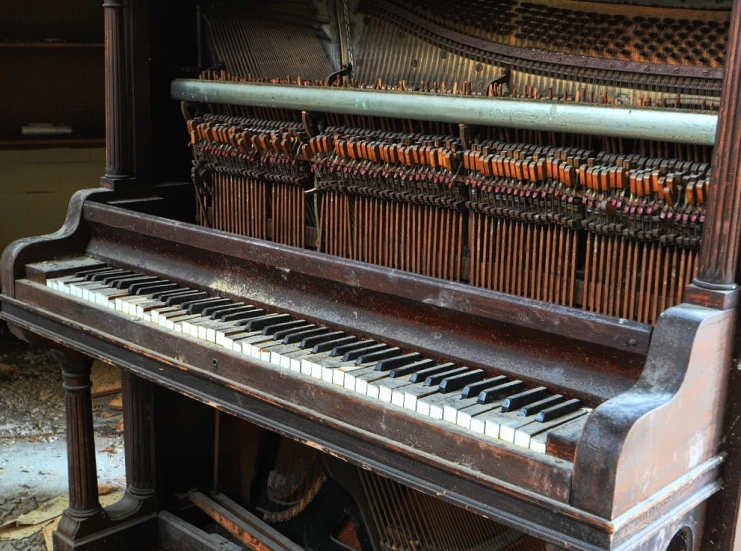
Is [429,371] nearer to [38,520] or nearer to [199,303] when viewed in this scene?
[199,303]

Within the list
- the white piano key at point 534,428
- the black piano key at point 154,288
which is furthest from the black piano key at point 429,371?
the black piano key at point 154,288

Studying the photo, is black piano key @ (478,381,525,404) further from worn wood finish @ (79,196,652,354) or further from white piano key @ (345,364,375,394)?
white piano key @ (345,364,375,394)

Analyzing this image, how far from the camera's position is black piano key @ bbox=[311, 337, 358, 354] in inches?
90.2

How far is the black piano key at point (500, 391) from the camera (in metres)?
1.94

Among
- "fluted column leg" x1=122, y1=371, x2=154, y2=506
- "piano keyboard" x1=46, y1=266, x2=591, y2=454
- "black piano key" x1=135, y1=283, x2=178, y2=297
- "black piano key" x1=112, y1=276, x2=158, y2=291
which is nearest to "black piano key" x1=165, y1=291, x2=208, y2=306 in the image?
"piano keyboard" x1=46, y1=266, x2=591, y2=454

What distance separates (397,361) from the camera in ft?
7.14

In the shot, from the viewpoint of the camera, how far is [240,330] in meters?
2.46

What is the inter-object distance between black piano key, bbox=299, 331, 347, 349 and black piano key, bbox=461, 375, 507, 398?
48 cm

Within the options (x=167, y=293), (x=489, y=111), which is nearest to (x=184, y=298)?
(x=167, y=293)

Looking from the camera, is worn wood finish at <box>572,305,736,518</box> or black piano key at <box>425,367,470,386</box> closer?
worn wood finish at <box>572,305,736,518</box>

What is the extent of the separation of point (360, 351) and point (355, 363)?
7 cm

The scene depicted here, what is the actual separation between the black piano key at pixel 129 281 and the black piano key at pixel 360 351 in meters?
0.98

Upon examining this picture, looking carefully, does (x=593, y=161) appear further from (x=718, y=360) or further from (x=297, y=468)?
(x=297, y=468)

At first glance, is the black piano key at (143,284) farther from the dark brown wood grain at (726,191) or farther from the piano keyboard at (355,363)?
the dark brown wood grain at (726,191)
